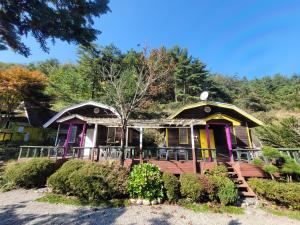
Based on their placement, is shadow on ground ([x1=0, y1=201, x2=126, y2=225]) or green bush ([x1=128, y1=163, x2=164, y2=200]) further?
green bush ([x1=128, y1=163, x2=164, y2=200])

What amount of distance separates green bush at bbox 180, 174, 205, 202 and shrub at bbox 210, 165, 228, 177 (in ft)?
5.21

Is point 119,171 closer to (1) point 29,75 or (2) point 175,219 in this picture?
(2) point 175,219

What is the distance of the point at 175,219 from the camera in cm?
587

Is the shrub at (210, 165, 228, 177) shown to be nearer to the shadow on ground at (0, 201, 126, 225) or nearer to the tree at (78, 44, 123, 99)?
the shadow on ground at (0, 201, 126, 225)

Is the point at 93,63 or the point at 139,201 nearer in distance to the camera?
the point at 139,201

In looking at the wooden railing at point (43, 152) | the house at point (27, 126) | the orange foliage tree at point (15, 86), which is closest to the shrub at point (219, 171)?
the wooden railing at point (43, 152)

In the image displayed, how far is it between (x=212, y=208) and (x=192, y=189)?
1.01 metres

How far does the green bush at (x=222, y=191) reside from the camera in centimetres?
710

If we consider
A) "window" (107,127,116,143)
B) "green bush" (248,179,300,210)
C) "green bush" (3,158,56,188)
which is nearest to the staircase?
"green bush" (248,179,300,210)

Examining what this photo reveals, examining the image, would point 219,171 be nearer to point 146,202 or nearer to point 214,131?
point 146,202

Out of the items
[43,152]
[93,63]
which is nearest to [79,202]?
[43,152]

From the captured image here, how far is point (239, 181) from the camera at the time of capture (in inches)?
341

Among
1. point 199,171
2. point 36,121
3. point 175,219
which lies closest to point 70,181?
point 175,219

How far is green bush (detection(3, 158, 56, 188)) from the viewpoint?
8.73 m
